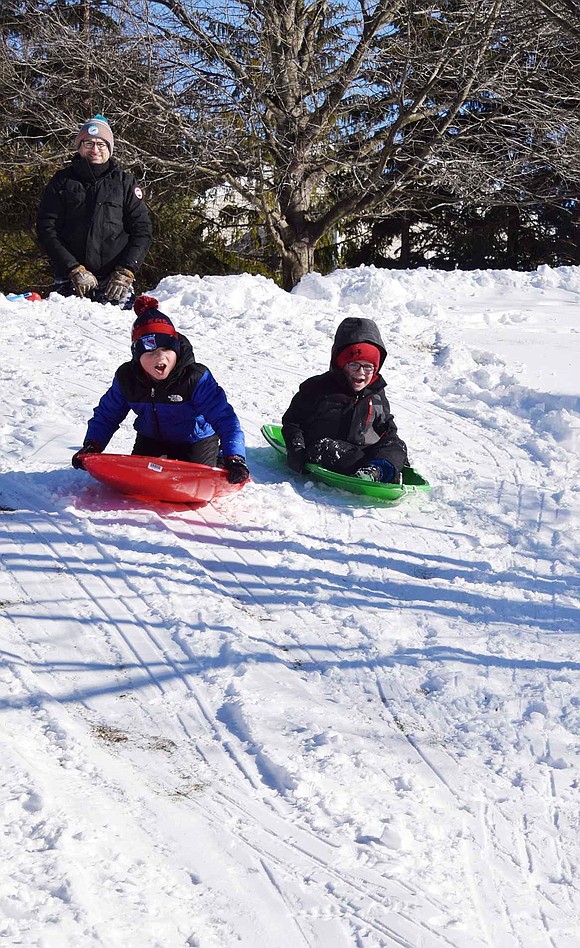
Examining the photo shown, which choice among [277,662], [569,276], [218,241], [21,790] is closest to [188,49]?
[218,241]

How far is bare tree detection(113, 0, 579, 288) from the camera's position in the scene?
11.3 metres

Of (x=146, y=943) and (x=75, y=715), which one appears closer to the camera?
(x=146, y=943)

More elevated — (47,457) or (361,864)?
(47,457)

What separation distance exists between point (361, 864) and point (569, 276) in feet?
29.2

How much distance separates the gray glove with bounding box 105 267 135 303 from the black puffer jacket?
0.07 m

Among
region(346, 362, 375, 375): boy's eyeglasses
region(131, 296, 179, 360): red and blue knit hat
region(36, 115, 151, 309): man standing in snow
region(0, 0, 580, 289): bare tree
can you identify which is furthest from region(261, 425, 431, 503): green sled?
region(0, 0, 580, 289): bare tree

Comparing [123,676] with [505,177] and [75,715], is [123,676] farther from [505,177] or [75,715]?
[505,177]

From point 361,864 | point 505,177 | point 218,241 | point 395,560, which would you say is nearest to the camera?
point 361,864

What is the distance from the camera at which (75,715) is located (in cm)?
279

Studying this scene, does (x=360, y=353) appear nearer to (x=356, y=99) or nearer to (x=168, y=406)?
(x=168, y=406)

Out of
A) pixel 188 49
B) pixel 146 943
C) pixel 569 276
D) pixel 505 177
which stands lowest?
pixel 146 943

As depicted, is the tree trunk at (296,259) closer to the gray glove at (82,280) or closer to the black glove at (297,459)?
the gray glove at (82,280)

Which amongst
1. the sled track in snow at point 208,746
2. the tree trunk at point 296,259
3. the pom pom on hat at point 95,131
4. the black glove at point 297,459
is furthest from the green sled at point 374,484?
the tree trunk at point 296,259

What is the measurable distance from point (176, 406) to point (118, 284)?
3.79 m
